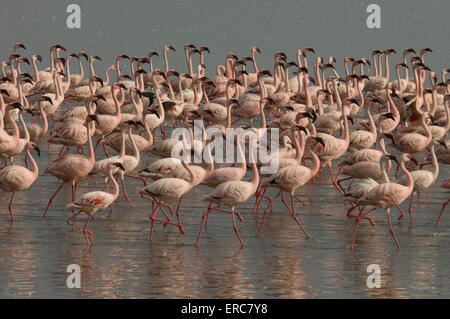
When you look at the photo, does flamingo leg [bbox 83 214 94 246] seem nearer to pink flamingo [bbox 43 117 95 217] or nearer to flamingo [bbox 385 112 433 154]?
pink flamingo [bbox 43 117 95 217]

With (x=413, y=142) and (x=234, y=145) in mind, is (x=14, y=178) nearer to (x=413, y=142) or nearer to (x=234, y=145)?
(x=234, y=145)

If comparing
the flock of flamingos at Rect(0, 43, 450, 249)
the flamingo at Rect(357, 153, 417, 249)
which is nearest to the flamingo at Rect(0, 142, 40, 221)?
the flock of flamingos at Rect(0, 43, 450, 249)

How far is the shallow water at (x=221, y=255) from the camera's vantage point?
1151 cm

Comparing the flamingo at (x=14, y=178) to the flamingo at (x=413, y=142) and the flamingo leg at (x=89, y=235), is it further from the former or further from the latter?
the flamingo at (x=413, y=142)

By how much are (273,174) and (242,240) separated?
2.02 meters

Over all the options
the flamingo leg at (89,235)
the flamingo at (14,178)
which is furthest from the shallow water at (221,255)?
the flamingo at (14,178)

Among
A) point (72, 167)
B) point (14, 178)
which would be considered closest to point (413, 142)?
point (72, 167)

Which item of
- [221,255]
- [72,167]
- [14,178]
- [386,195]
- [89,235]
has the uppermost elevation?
[72,167]

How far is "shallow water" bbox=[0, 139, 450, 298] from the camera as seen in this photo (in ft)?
37.8

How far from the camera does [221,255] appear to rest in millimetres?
13320

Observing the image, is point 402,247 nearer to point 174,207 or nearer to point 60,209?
point 174,207

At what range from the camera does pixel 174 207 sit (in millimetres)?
16688

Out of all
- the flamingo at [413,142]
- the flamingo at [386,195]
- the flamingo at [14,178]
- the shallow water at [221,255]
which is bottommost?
the shallow water at [221,255]
